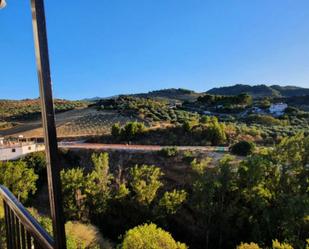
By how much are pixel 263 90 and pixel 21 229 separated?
266 ft

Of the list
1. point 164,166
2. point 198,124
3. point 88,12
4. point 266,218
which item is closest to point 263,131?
point 198,124

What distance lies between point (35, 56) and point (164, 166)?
1731cm

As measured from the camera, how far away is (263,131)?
24.7m

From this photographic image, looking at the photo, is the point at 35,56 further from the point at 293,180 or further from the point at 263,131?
the point at 263,131

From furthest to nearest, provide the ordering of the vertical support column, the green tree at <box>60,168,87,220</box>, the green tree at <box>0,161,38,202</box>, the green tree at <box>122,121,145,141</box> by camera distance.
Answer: the green tree at <box>122,121,145,141</box> → the green tree at <box>0,161,38,202</box> → the green tree at <box>60,168,87,220</box> → the vertical support column

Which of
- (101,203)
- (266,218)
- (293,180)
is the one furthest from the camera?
(101,203)

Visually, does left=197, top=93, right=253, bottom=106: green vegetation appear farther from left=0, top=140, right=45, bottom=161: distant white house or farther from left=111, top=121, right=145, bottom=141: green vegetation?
left=0, top=140, right=45, bottom=161: distant white house

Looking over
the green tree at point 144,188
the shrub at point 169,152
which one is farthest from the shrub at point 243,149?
the green tree at point 144,188

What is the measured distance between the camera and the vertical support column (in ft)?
4.14

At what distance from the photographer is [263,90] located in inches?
3061

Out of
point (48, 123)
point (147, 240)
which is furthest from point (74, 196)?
point (48, 123)

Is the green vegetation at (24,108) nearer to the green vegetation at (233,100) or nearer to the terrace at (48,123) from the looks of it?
the terrace at (48,123)

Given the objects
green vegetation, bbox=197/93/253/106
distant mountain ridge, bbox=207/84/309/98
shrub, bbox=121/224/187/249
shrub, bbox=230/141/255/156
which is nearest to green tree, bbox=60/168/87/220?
shrub, bbox=121/224/187/249

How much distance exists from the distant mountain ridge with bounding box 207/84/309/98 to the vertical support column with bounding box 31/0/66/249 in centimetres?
7320
